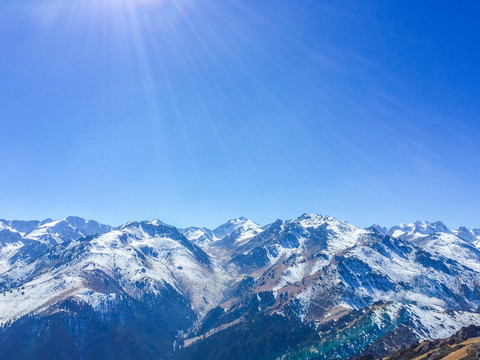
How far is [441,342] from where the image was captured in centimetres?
16262

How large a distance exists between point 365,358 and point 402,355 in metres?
18.3

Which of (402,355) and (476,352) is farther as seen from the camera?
(402,355)

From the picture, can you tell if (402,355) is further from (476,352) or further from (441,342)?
(476,352)

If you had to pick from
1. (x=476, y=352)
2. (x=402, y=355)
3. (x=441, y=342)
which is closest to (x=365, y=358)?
(x=402, y=355)

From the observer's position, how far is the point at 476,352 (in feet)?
364

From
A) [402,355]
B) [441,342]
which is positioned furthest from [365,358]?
[441,342]

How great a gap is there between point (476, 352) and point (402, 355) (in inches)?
2218

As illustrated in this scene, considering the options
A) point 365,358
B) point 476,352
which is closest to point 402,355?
point 365,358

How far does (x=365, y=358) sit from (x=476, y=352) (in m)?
60.0

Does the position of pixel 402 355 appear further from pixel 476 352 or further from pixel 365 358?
pixel 476 352

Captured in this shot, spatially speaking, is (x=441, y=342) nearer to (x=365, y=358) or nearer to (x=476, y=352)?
(x=365, y=358)

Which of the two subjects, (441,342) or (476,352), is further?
(441,342)

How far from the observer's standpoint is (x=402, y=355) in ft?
525

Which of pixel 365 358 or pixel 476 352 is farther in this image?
pixel 365 358
